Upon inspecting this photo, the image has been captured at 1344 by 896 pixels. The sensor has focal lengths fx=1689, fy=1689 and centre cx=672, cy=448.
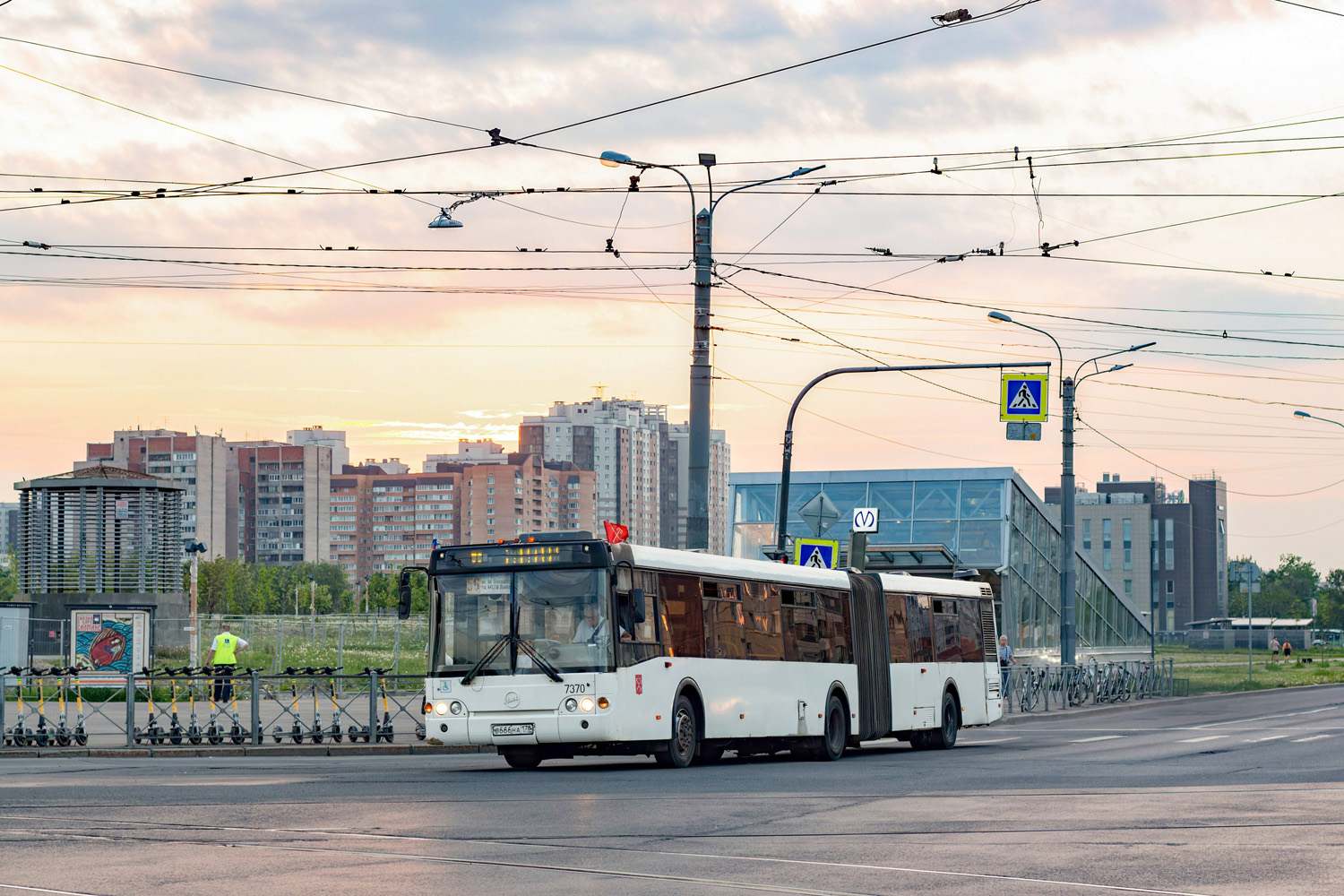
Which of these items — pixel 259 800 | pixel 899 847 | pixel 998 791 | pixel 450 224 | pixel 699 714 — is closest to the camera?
pixel 899 847

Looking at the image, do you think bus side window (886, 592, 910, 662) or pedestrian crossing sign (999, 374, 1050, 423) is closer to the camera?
bus side window (886, 592, 910, 662)

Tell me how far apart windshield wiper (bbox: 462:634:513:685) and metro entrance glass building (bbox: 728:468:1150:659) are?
1139 inches

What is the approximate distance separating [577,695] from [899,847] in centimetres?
799

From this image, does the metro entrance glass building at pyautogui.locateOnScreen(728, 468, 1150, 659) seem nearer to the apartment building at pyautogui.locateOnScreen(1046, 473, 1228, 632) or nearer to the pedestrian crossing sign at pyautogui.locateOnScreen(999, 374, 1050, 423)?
the pedestrian crossing sign at pyautogui.locateOnScreen(999, 374, 1050, 423)

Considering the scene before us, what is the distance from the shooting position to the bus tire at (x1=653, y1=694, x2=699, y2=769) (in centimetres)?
1922

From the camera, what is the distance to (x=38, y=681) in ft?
81.6

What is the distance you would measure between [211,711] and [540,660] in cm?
795

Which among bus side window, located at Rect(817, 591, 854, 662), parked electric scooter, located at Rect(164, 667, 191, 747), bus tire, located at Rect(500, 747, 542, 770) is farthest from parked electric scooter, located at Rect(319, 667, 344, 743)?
bus side window, located at Rect(817, 591, 854, 662)

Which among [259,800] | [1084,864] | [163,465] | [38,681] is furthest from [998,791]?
[163,465]

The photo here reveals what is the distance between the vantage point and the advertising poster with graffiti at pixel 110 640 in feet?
124

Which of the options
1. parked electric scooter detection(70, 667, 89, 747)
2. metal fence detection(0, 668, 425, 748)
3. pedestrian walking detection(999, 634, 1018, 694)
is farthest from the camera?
pedestrian walking detection(999, 634, 1018, 694)

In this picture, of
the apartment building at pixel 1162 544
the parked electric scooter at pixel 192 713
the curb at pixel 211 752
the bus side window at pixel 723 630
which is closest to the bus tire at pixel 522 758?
the bus side window at pixel 723 630

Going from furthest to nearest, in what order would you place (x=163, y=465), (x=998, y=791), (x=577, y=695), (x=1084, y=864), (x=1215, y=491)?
(x=163, y=465) → (x=1215, y=491) → (x=577, y=695) → (x=998, y=791) → (x=1084, y=864)

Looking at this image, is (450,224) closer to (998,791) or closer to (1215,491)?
(998,791)
